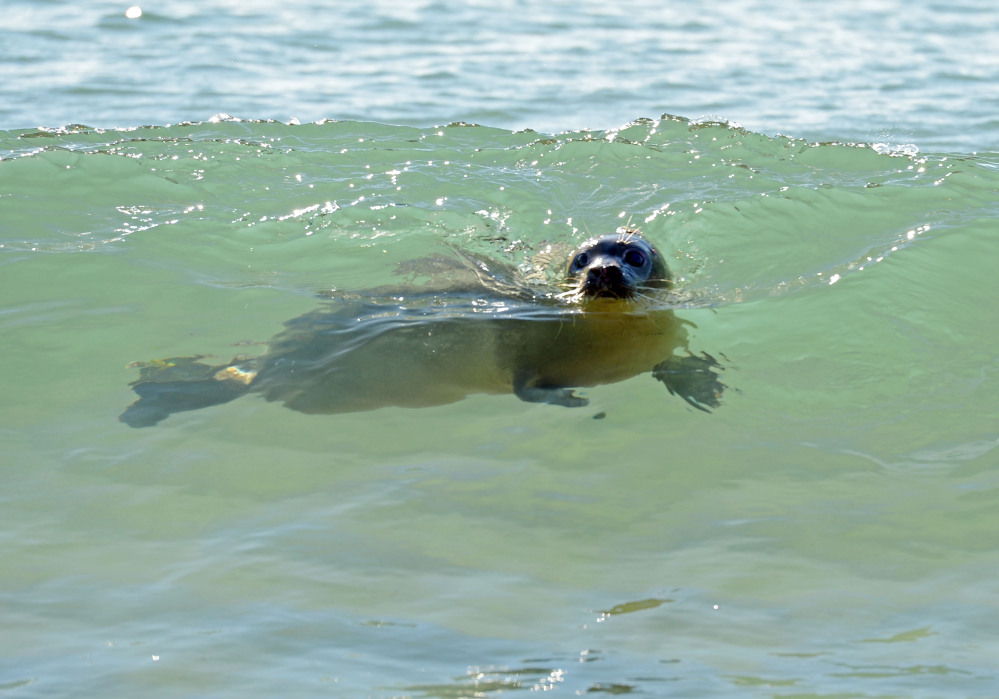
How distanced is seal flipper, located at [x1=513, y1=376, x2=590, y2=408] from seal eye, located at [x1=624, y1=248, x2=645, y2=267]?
108cm

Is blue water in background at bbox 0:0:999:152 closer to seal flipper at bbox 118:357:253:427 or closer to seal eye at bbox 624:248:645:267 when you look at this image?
seal eye at bbox 624:248:645:267

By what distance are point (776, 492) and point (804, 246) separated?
311 centimetres

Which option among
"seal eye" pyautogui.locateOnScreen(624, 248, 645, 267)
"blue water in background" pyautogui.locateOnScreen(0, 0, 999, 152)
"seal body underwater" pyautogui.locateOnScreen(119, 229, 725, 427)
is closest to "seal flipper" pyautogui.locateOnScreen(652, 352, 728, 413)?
"seal body underwater" pyautogui.locateOnScreen(119, 229, 725, 427)

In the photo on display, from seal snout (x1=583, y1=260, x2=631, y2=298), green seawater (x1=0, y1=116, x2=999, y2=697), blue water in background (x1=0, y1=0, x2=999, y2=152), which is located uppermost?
blue water in background (x1=0, y1=0, x2=999, y2=152)

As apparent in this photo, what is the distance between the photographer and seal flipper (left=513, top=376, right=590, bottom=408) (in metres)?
4.84

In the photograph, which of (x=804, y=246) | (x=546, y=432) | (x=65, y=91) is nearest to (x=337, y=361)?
(x=546, y=432)

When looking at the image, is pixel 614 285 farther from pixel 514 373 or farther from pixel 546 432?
pixel 546 432

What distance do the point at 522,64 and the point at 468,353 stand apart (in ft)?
25.0

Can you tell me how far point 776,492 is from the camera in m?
4.12

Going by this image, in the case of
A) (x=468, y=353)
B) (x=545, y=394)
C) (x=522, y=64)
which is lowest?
(x=545, y=394)

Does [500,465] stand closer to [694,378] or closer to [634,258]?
[694,378]

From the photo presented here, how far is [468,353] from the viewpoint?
17.2 feet

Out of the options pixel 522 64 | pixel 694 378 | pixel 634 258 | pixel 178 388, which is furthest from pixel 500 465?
pixel 522 64

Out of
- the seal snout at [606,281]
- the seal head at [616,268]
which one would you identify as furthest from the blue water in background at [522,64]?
the seal snout at [606,281]
